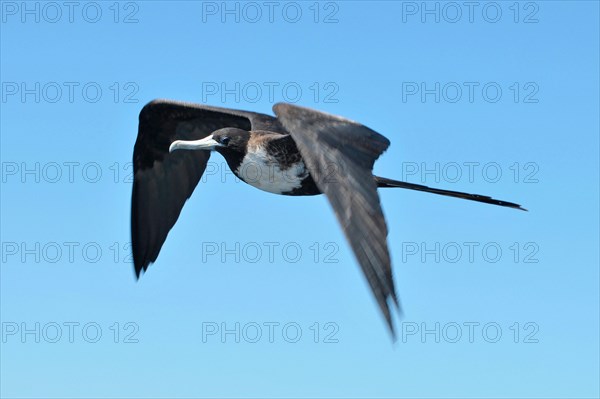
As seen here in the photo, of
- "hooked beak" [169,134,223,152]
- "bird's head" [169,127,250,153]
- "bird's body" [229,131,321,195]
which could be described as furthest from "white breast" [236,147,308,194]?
"hooked beak" [169,134,223,152]

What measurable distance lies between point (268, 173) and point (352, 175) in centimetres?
167

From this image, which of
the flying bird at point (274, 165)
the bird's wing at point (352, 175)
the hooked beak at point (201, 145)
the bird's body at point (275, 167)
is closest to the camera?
the bird's wing at point (352, 175)

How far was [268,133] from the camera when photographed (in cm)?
835

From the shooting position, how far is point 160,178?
10062 mm

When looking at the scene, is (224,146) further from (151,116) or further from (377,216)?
(377,216)

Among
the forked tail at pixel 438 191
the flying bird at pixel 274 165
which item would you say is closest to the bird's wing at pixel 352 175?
the flying bird at pixel 274 165

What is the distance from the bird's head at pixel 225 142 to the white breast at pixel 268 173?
0.15 m

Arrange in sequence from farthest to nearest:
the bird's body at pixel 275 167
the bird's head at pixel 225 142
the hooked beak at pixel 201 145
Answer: the hooked beak at pixel 201 145 < the bird's head at pixel 225 142 < the bird's body at pixel 275 167

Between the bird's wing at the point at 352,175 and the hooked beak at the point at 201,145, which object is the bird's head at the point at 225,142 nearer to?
the hooked beak at the point at 201,145

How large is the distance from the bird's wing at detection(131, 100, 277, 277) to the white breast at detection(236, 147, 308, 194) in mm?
1579

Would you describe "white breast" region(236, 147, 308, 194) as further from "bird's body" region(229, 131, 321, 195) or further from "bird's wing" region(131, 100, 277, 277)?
"bird's wing" region(131, 100, 277, 277)

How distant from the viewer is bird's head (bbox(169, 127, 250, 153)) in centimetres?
837

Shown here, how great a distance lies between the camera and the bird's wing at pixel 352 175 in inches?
232

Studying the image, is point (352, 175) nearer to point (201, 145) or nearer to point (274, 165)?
point (274, 165)
